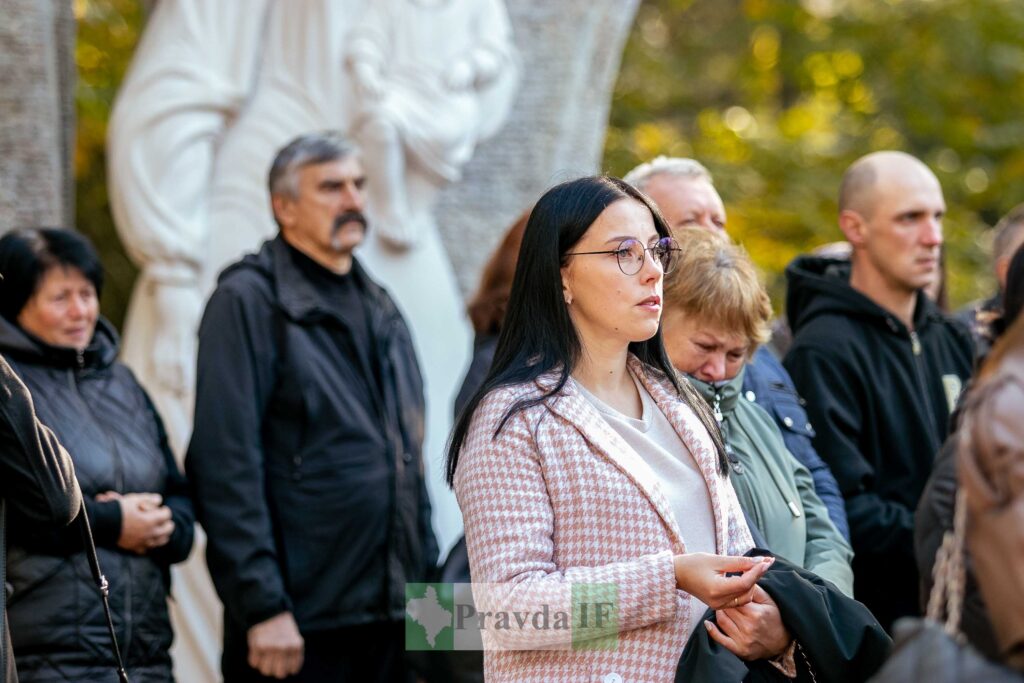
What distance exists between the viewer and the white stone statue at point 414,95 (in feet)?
20.4

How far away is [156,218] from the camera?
19.6 ft

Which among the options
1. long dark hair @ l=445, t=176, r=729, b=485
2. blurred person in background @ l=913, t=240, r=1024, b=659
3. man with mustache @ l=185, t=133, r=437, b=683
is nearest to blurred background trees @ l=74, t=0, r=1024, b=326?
man with mustache @ l=185, t=133, r=437, b=683

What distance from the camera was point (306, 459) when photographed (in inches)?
190

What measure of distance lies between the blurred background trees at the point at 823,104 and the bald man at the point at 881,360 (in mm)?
6502

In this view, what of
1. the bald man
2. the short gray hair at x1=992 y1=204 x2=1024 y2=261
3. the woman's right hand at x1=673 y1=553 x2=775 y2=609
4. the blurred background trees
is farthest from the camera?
the blurred background trees

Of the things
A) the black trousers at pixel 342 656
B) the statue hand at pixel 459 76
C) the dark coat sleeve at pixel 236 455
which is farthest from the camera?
the statue hand at pixel 459 76

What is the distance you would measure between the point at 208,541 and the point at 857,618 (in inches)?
83.1

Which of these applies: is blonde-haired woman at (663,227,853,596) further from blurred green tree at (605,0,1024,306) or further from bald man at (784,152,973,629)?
blurred green tree at (605,0,1024,306)

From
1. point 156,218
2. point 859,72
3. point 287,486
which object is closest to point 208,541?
point 287,486

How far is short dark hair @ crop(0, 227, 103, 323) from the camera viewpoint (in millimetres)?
4441

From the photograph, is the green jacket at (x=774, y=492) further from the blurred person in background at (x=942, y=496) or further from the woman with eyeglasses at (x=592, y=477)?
the blurred person in background at (x=942, y=496)

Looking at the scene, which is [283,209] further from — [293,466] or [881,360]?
[881,360]

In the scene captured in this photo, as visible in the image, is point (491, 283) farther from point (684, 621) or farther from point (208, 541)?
point (684, 621)

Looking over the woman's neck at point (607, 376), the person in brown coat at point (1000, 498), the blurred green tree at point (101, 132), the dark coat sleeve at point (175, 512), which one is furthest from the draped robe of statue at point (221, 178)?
the person in brown coat at point (1000, 498)
